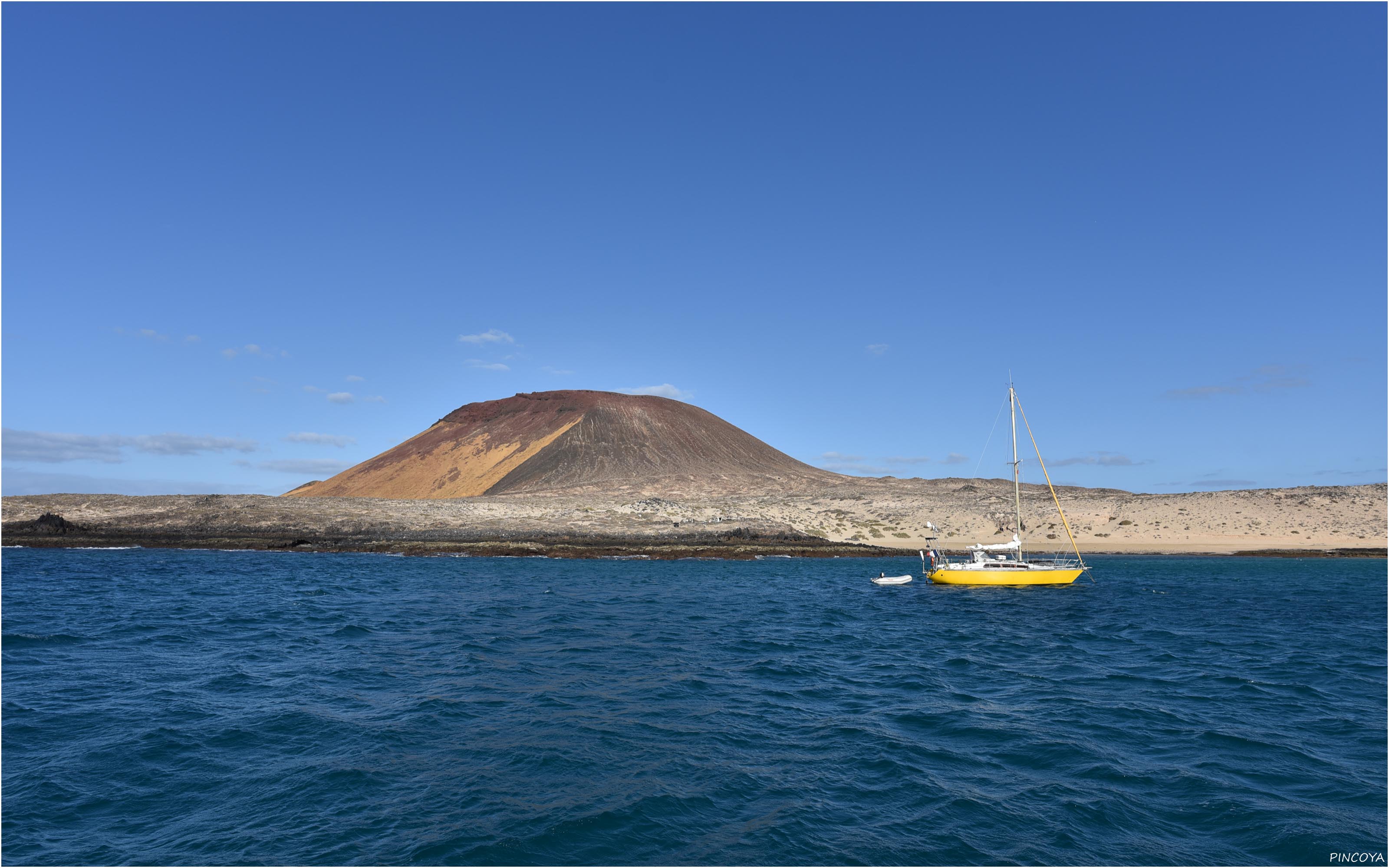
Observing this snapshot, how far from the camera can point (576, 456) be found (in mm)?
135500

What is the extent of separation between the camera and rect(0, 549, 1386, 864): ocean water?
30.5 feet

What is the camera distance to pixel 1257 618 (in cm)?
3006

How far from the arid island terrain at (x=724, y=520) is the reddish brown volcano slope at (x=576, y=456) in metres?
5.77

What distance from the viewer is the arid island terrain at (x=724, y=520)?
223 feet

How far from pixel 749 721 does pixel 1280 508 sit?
8754cm

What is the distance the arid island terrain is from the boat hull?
24812 mm

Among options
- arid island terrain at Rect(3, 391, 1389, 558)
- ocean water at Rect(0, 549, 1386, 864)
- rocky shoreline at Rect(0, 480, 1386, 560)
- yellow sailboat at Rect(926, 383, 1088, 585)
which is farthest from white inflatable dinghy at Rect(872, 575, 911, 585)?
rocky shoreline at Rect(0, 480, 1386, 560)

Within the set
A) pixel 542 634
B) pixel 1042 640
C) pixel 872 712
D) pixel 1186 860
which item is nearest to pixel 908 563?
pixel 1042 640

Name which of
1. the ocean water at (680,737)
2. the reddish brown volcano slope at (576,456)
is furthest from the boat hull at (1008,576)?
the reddish brown volcano slope at (576,456)

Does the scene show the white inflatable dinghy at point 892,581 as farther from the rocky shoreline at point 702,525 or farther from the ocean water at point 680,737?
the rocky shoreline at point 702,525

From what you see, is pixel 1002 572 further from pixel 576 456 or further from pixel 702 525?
pixel 576 456

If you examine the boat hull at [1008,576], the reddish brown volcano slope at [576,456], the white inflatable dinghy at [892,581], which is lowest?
the white inflatable dinghy at [892,581]

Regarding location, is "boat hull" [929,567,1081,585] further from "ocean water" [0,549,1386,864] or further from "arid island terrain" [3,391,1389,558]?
"arid island terrain" [3,391,1389,558]

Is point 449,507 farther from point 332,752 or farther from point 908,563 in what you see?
point 332,752
